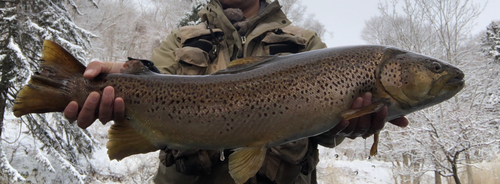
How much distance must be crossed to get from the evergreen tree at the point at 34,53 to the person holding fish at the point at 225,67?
169 inches

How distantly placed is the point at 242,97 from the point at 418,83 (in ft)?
3.84

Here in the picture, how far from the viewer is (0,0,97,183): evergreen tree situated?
5.49 metres

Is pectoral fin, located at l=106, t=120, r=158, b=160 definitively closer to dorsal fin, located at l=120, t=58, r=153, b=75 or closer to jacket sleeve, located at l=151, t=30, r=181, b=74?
dorsal fin, located at l=120, t=58, r=153, b=75

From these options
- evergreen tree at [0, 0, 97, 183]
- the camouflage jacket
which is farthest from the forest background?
the camouflage jacket

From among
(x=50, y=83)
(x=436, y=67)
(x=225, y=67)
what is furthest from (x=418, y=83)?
(x=50, y=83)

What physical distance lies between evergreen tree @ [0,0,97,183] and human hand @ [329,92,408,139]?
5.86 metres

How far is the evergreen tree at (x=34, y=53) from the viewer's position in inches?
216

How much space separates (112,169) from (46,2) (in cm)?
626

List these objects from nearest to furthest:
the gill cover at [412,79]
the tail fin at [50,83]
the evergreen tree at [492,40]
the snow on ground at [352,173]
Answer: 1. the tail fin at [50,83]
2. the gill cover at [412,79]
3. the snow on ground at [352,173]
4. the evergreen tree at [492,40]

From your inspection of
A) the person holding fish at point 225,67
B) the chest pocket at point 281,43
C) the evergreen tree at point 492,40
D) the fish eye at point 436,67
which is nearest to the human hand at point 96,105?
the person holding fish at point 225,67

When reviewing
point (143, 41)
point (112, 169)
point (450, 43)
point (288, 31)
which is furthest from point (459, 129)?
point (143, 41)

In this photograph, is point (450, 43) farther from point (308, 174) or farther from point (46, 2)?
point (46, 2)

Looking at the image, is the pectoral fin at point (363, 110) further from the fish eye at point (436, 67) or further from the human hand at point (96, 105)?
the human hand at point (96, 105)

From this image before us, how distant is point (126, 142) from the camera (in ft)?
6.28
